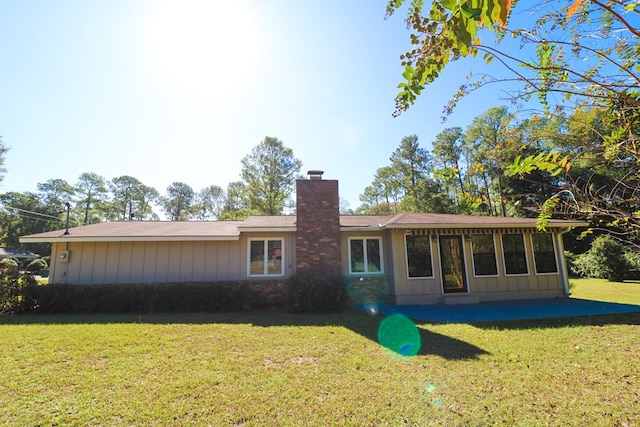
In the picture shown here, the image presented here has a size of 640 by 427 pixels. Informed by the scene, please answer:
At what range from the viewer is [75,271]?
32.1ft

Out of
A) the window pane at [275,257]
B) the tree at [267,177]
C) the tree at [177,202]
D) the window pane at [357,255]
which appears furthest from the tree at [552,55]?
the tree at [177,202]

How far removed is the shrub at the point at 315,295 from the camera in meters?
8.77

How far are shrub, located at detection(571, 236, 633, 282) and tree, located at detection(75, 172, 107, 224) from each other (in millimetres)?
53302

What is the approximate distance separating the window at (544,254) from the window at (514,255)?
46 cm

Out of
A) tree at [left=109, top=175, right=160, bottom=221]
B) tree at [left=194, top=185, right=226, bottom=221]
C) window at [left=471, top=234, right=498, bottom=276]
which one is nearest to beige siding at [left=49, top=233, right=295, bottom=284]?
window at [left=471, top=234, right=498, bottom=276]

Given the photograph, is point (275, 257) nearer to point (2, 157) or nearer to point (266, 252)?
point (266, 252)

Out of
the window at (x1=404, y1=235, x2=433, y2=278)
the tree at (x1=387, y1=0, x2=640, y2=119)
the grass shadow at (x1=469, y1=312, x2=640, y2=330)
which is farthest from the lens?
the window at (x1=404, y1=235, x2=433, y2=278)

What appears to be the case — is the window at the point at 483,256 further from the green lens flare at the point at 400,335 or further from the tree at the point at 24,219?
the tree at the point at 24,219

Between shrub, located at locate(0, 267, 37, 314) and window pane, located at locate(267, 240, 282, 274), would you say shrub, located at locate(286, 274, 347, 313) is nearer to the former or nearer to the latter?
window pane, located at locate(267, 240, 282, 274)

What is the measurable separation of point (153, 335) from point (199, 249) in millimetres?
4485

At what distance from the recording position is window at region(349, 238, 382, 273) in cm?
1064

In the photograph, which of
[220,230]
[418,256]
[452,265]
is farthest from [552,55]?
[220,230]

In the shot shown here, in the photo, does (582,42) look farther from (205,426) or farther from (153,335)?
(153,335)

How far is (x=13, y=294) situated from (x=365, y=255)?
10815 millimetres
